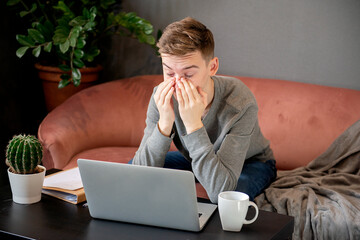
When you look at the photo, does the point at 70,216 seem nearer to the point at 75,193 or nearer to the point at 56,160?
the point at 75,193

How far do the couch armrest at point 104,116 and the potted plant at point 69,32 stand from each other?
14cm

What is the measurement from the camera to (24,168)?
1389 millimetres

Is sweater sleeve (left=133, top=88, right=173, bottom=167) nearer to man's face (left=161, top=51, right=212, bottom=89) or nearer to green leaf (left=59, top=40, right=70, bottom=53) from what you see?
man's face (left=161, top=51, right=212, bottom=89)

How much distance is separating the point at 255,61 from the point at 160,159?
1213mm

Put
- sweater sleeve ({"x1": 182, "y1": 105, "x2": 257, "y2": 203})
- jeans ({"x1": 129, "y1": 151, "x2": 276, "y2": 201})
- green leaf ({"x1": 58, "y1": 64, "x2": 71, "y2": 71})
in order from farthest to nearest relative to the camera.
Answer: green leaf ({"x1": 58, "y1": 64, "x2": 71, "y2": 71})
jeans ({"x1": 129, "y1": 151, "x2": 276, "y2": 201})
sweater sleeve ({"x1": 182, "y1": 105, "x2": 257, "y2": 203})

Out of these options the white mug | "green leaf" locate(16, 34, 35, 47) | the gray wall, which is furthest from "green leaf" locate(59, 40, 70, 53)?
the white mug

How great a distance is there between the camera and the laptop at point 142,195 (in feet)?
3.92

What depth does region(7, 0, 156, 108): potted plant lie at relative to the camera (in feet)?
8.21

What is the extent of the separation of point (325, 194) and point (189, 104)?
0.69m

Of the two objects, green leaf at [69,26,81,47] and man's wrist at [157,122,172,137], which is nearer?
man's wrist at [157,122,172,137]

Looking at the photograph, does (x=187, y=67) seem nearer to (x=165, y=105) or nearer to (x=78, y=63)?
(x=165, y=105)

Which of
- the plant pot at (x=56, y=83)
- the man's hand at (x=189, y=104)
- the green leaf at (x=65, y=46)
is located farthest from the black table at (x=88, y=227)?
the plant pot at (x=56, y=83)

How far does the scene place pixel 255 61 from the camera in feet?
8.72

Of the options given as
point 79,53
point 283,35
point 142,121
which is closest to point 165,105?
point 142,121
